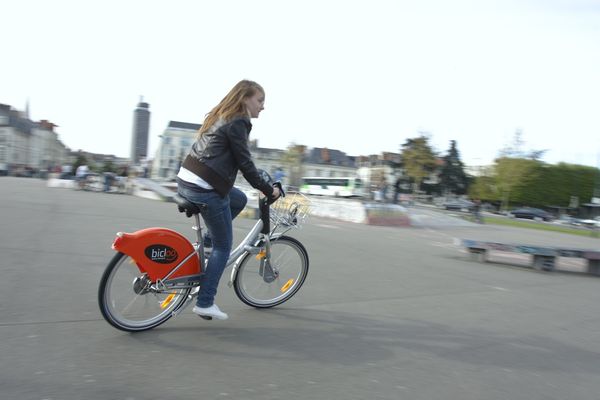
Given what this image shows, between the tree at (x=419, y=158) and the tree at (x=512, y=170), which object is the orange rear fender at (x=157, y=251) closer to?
the tree at (x=419, y=158)

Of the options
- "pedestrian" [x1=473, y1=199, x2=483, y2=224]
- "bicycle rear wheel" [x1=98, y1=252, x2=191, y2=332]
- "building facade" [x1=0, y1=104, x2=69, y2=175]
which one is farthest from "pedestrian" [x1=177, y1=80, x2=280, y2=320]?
"building facade" [x1=0, y1=104, x2=69, y2=175]

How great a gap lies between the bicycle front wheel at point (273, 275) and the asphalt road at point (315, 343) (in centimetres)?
15

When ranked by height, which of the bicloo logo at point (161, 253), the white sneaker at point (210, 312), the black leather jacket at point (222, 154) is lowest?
the white sneaker at point (210, 312)

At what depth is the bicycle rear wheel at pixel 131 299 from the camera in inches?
143

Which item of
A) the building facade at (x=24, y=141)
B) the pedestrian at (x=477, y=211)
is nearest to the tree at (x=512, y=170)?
the pedestrian at (x=477, y=211)

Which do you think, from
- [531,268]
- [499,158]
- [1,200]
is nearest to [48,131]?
[499,158]

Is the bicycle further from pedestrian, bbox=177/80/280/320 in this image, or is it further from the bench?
the bench

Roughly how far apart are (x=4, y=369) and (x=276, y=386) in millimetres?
1699

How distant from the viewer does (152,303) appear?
3922 millimetres

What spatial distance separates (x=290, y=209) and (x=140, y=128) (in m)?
174

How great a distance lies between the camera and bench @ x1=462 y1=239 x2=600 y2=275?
9.11m

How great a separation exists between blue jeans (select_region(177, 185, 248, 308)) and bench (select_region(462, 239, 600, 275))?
6.94m

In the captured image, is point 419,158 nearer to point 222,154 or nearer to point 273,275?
point 273,275

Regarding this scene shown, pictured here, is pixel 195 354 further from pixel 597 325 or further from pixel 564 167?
pixel 564 167
